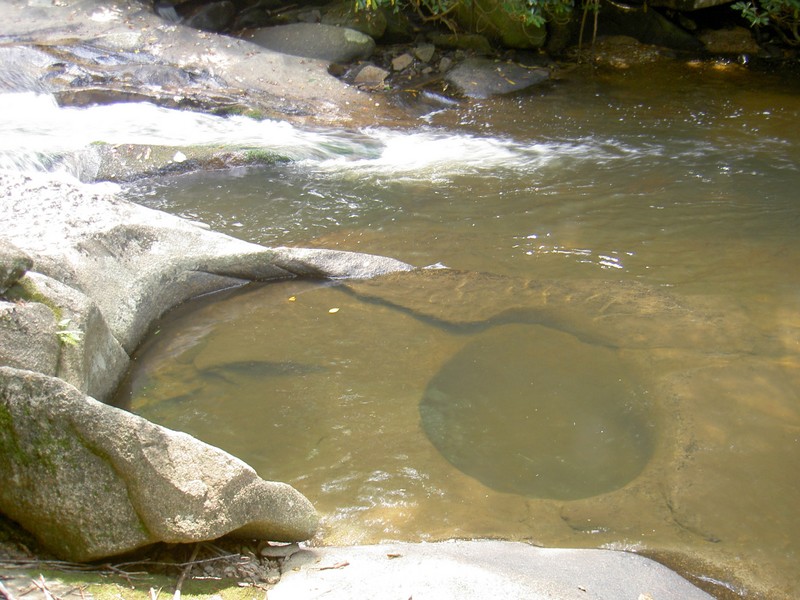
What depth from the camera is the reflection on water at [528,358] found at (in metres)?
3.32

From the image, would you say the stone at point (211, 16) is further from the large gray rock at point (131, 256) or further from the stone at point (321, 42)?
the large gray rock at point (131, 256)

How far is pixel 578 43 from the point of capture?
1227 cm

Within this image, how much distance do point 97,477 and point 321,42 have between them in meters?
10.3

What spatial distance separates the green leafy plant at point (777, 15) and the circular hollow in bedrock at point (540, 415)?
7.84 metres

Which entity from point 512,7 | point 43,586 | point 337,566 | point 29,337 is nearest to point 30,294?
point 29,337

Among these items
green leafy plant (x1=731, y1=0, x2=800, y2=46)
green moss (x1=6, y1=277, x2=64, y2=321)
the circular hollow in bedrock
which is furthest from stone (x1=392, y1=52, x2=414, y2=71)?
green moss (x1=6, y1=277, x2=64, y2=321)

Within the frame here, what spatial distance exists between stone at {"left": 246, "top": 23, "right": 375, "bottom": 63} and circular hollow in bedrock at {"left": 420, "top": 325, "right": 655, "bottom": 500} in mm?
8121

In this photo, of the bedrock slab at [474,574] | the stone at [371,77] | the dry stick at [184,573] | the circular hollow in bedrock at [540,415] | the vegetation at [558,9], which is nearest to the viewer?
the dry stick at [184,573]

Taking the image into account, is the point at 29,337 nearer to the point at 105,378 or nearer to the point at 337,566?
the point at 105,378

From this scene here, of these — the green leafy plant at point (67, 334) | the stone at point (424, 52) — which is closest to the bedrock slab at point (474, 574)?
the green leafy plant at point (67, 334)

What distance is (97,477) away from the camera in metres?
2.37

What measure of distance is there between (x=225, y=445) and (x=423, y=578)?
162 cm

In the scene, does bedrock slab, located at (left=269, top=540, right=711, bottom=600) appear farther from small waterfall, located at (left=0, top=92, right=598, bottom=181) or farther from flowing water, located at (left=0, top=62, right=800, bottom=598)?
small waterfall, located at (left=0, top=92, right=598, bottom=181)

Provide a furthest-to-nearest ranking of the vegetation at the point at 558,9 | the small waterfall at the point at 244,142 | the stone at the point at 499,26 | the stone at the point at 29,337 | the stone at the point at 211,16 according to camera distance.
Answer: the stone at the point at 211,16, the stone at the point at 499,26, the vegetation at the point at 558,9, the small waterfall at the point at 244,142, the stone at the point at 29,337
